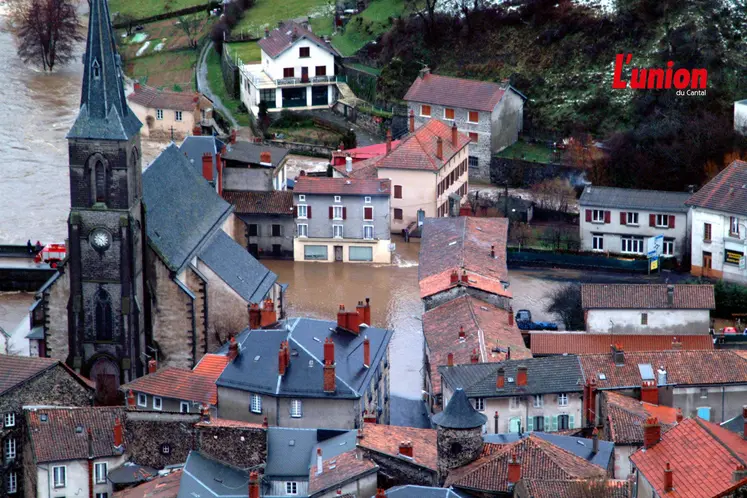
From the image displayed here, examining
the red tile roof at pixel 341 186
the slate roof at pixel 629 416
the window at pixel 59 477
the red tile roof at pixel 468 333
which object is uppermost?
the red tile roof at pixel 341 186

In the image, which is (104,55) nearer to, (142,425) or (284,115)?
(142,425)

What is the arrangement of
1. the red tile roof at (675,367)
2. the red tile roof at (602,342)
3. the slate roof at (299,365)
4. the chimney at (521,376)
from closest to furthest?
1. the slate roof at (299,365)
2. the chimney at (521,376)
3. the red tile roof at (675,367)
4. the red tile roof at (602,342)

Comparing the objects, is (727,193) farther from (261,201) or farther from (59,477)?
(59,477)

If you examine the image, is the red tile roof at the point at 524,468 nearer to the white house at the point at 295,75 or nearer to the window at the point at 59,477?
the window at the point at 59,477

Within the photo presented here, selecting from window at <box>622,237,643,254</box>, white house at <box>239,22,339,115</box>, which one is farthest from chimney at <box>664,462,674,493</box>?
white house at <box>239,22,339,115</box>

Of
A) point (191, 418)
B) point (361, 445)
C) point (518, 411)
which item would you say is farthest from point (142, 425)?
point (518, 411)

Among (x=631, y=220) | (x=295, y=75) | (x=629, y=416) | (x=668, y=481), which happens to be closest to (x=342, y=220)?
(x=631, y=220)

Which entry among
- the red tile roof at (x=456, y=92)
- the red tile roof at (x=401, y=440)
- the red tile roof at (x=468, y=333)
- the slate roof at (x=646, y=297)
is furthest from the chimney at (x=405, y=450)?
the red tile roof at (x=456, y=92)

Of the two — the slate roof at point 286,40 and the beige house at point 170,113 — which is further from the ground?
the slate roof at point 286,40
